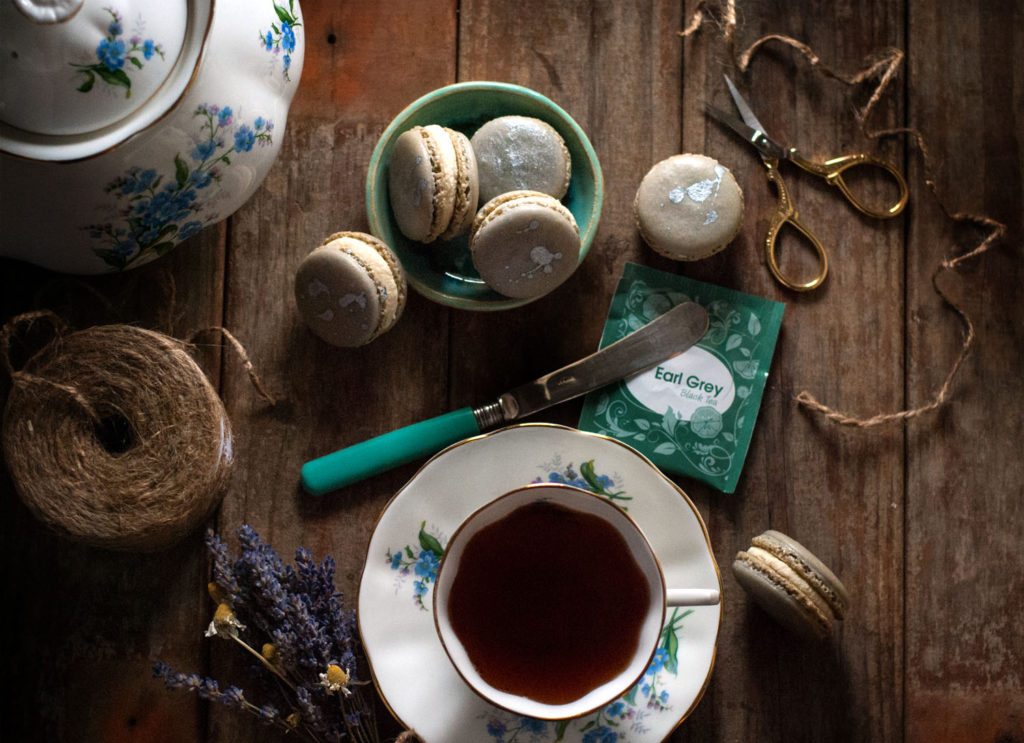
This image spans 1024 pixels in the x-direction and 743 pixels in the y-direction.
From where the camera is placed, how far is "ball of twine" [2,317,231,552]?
99 centimetres

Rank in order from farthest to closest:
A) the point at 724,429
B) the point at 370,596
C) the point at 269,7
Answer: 1. the point at 724,429
2. the point at 370,596
3. the point at 269,7

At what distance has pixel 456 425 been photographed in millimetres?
1146

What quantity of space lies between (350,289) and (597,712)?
628mm

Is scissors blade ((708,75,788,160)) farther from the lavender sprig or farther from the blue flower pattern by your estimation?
the lavender sprig

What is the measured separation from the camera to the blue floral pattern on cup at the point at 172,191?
85 cm

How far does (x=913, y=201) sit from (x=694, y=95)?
36cm

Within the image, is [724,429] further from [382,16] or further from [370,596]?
[382,16]

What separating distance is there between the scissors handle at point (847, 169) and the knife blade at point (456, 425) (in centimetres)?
40

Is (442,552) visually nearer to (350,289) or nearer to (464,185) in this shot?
(350,289)

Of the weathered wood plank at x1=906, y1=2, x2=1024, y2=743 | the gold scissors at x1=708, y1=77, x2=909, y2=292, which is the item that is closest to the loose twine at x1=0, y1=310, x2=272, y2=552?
the gold scissors at x1=708, y1=77, x2=909, y2=292

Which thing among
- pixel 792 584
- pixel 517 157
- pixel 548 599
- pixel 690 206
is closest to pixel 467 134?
pixel 517 157

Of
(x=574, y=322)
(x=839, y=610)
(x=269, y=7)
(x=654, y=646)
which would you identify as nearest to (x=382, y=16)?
(x=269, y=7)

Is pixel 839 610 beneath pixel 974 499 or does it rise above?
beneath

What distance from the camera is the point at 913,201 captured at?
48.8 inches
